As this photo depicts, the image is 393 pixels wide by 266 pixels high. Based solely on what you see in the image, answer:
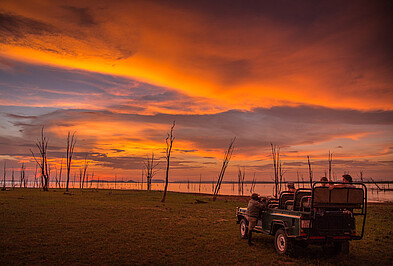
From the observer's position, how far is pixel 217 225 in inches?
687

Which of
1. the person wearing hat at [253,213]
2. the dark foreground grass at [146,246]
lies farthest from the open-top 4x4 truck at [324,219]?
the person wearing hat at [253,213]

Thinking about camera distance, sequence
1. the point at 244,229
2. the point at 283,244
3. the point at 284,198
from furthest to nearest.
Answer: the point at 244,229 → the point at 284,198 → the point at 283,244

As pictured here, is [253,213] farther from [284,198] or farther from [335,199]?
[335,199]

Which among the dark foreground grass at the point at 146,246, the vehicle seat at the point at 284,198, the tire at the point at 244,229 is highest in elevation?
the vehicle seat at the point at 284,198

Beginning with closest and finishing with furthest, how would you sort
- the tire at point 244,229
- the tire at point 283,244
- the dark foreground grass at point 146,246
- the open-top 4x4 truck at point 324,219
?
the open-top 4x4 truck at point 324,219 → the dark foreground grass at point 146,246 → the tire at point 283,244 → the tire at point 244,229

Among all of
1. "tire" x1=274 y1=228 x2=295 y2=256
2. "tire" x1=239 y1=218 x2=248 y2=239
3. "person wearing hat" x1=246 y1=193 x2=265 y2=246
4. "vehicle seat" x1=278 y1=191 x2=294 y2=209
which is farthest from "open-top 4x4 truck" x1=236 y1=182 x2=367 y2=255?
"tire" x1=239 y1=218 x2=248 y2=239

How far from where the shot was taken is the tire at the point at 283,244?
390 inches

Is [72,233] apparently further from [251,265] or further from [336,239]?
[336,239]

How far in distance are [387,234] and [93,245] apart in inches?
539

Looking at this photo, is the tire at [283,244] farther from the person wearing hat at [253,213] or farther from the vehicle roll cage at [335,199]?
the person wearing hat at [253,213]

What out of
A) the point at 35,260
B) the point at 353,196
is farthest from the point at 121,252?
the point at 353,196

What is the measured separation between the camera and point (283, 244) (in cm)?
→ 1031

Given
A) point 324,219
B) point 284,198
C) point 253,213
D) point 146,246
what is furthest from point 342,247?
point 146,246

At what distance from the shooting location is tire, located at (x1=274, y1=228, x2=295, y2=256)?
9898 millimetres
